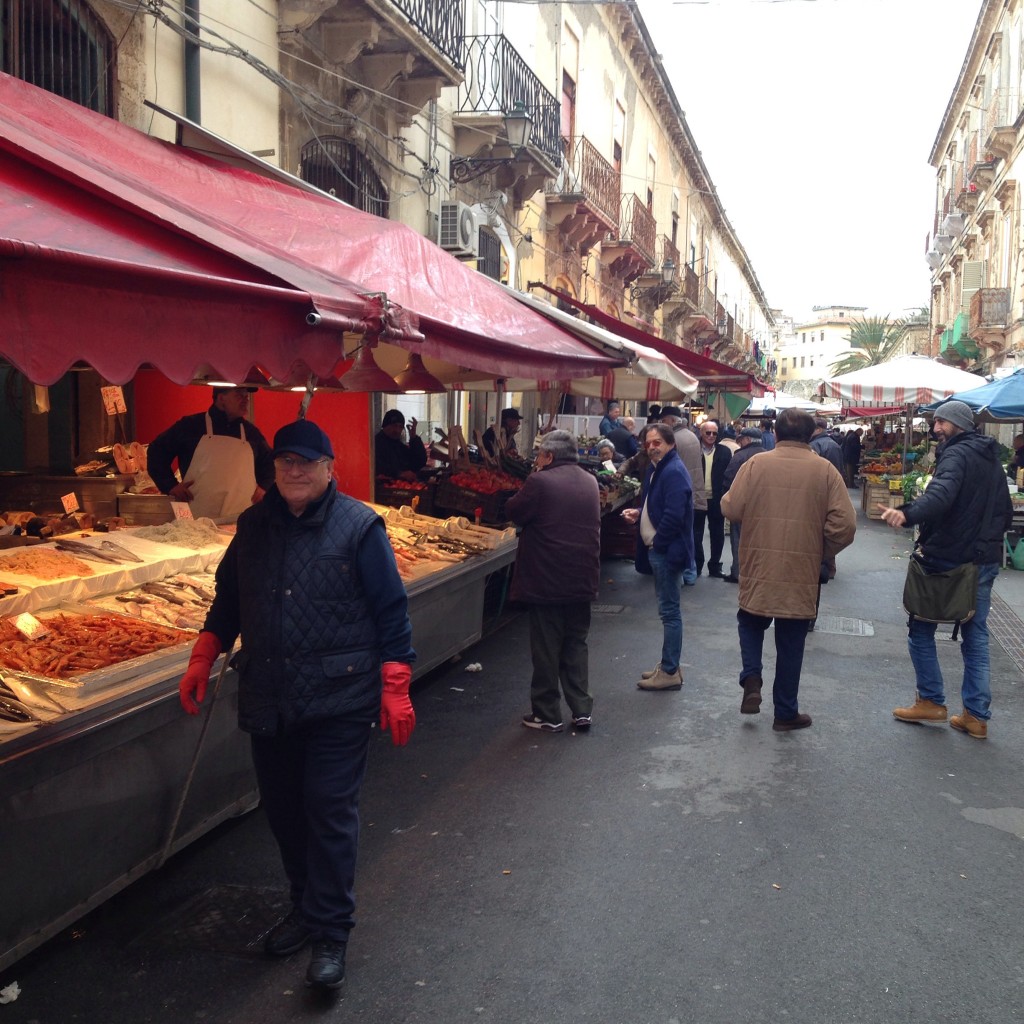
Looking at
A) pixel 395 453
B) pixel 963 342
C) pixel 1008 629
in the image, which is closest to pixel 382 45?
pixel 395 453

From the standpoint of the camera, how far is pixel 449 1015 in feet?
11.3

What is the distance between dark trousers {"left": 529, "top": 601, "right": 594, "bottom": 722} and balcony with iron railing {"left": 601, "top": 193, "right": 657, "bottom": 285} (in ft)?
60.8

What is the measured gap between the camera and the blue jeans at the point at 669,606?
24.5 feet

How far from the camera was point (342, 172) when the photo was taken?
11.8 meters

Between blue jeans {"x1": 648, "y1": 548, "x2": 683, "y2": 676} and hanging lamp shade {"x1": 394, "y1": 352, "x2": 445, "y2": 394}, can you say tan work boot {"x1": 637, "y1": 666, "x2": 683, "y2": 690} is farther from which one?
hanging lamp shade {"x1": 394, "y1": 352, "x2": 445, "y2": 394}

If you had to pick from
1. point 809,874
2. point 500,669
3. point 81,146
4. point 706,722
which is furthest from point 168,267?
point 500,669

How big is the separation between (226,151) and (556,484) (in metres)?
3.48

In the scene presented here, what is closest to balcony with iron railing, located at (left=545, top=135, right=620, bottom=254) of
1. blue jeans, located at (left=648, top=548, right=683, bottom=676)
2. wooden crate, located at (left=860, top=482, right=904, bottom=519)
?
wooden crate, located at (left=860, top=482, right=904, bottom=519)

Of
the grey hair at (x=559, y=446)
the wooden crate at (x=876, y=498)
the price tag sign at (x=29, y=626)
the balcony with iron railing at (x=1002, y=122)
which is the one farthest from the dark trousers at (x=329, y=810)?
the balcony with iron railing at (x=1002, y=122)

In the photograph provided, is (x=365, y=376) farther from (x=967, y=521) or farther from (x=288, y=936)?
(x=288, y=936)

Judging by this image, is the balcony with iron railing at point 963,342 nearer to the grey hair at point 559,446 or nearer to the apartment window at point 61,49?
the grey hair at point 559,446

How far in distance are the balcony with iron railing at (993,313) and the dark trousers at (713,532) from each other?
19951 mm

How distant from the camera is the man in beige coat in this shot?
249 inches

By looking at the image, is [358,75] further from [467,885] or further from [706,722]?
[467,885]
